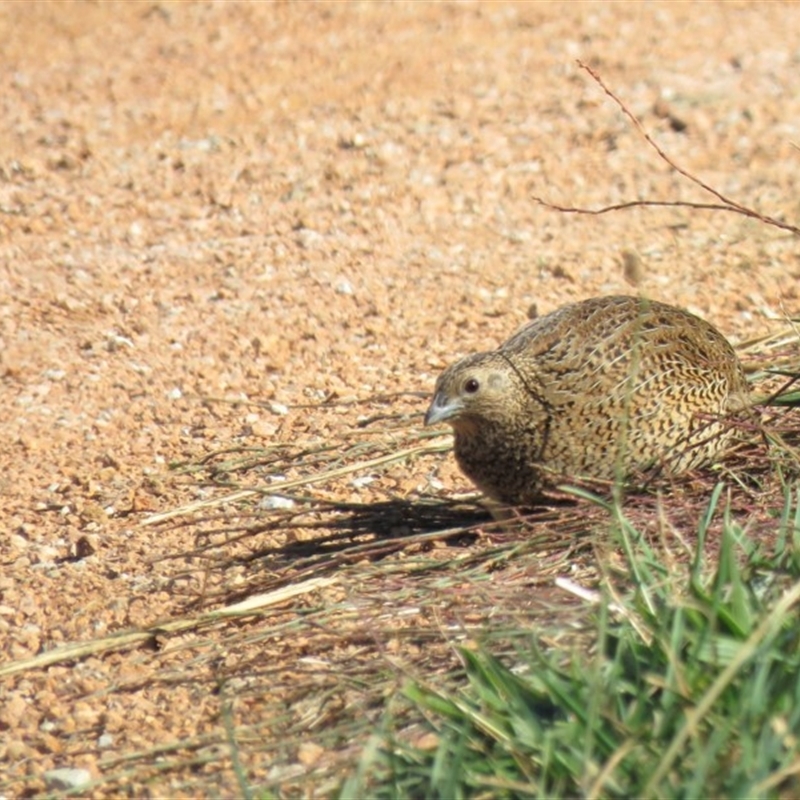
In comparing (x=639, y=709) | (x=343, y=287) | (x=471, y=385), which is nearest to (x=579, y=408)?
(x=471, y=385)

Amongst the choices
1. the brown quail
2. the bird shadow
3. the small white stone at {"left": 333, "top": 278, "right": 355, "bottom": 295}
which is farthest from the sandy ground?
the brown quail

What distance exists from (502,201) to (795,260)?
150 cm

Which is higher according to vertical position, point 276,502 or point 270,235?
point 270,235

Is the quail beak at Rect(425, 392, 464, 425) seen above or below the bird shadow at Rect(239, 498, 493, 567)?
above

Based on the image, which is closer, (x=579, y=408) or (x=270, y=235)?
(x=579, y=408)

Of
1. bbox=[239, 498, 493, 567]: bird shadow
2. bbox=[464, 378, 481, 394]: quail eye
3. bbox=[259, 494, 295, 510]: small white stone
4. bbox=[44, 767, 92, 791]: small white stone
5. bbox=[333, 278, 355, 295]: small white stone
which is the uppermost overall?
bbox=[464, 378, 481, 394]: quail eye

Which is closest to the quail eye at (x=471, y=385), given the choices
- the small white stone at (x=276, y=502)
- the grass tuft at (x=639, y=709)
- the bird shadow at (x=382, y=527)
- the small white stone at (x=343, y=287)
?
the bird shadow at (x=382, y=527)

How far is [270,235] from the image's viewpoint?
8.05 metres

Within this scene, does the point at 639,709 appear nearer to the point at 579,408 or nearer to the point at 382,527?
the point at 579,408

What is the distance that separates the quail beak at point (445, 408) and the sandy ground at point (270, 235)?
0.66 meters

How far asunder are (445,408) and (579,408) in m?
0.41

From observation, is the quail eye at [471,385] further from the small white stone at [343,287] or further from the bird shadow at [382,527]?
the small white stone at [343,287]

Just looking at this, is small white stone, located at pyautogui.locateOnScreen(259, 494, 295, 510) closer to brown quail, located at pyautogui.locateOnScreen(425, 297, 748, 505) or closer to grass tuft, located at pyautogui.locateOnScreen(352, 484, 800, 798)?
brown quail, located at pyautogui.locateOnScreen(425, 297, 748, 505)

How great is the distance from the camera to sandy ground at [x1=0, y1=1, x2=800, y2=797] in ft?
16.8
